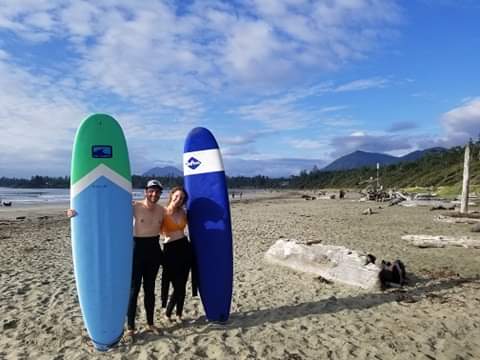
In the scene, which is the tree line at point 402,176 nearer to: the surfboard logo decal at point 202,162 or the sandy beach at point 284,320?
the sandy beach at point 284,320

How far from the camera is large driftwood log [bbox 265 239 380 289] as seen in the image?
5.68 m

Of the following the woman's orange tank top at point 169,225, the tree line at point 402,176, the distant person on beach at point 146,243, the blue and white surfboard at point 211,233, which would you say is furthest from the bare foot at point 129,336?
the tree line at point 402,176

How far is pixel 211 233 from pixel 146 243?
31.4 inches

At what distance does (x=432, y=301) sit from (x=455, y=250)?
13.5 feet

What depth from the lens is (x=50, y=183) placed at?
116750mm

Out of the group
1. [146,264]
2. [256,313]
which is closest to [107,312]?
[146,264]

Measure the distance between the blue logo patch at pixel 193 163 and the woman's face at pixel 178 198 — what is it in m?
0.53

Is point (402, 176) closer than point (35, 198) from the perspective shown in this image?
No

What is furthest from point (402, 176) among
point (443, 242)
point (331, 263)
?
point (331, 263)

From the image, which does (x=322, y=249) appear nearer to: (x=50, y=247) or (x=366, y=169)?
(x=50, y=247)

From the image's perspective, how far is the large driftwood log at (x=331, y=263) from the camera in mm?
5680

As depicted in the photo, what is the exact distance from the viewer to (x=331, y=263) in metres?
6.12

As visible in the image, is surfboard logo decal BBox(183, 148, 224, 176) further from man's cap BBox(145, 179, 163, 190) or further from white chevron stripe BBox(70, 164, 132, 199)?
white chevron stripe BBox(70, 164, 132, 199)

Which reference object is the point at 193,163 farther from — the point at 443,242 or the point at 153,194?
the point at 443,242
